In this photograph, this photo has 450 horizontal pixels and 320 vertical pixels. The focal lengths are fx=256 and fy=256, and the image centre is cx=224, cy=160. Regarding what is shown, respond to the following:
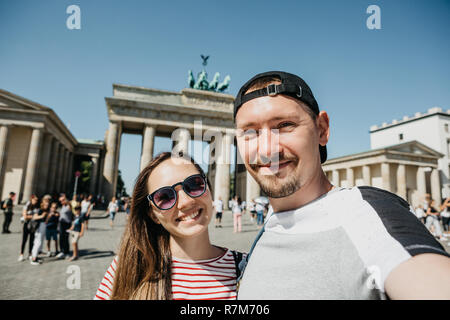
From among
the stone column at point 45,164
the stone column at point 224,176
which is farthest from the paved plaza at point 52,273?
the stone column at point 224,176

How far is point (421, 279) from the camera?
2.65 ft

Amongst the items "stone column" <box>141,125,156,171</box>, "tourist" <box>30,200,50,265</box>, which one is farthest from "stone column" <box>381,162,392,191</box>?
"tourist" <box>30,200,50,265</box>

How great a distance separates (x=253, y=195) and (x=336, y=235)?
32.9m

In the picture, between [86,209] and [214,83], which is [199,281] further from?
[214,83]

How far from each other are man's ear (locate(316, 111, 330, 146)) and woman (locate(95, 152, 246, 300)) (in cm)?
88

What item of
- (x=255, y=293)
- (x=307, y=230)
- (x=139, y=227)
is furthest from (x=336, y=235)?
(x=139, y=227)

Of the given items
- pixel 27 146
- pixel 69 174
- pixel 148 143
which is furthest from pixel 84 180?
pixel 148 143

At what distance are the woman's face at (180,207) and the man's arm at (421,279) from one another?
1.13 m

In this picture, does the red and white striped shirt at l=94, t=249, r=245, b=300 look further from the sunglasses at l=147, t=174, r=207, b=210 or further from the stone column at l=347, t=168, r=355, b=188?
the stone column at l=347, t=168, r=355, b=188

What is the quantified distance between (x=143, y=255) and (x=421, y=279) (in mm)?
1596

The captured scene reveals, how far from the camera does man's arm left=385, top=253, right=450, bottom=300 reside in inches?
31.0

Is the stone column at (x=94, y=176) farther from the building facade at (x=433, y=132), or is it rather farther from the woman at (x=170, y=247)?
the building facade at (x=433, y=132)

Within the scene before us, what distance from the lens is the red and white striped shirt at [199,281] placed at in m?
1.61

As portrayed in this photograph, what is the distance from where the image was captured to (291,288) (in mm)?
1086
